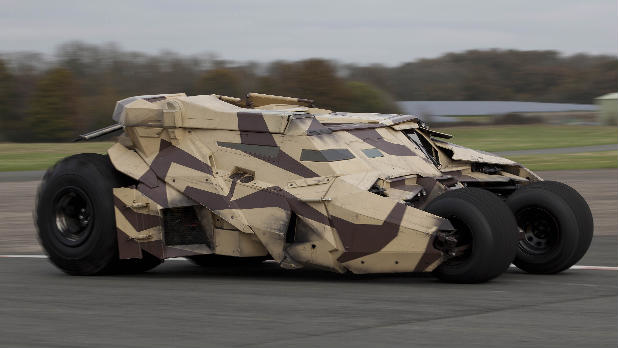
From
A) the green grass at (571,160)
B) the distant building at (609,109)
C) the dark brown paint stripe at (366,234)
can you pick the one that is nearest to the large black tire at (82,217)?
the dark brown paint stripe at (366,234)

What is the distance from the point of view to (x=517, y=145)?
182ft

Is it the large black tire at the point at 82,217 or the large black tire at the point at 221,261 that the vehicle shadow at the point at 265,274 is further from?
the large black tire at the point at 82,217

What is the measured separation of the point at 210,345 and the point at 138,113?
17.6ft

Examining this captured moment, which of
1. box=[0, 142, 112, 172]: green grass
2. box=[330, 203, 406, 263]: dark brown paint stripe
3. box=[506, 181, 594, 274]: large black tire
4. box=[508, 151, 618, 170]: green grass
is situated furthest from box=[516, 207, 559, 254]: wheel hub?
box=[0, 142, 112, 172]: green grass

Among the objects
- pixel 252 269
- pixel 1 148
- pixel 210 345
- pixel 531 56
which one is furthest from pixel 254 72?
pixel 210 345

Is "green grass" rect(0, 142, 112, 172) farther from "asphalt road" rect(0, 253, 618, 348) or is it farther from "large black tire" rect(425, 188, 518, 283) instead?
"large black tire" rect(425, 188, 518, 283)

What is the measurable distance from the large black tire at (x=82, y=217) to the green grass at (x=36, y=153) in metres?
31.1

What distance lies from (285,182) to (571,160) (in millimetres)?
31339

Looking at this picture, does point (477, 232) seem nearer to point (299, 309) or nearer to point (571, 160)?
point (299, 309)

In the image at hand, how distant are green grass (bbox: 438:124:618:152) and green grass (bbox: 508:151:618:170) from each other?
6145 mm

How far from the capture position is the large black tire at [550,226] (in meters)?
11.7

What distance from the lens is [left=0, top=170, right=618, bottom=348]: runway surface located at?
812cm

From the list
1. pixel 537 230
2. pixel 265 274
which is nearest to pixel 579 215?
pixel 537 230

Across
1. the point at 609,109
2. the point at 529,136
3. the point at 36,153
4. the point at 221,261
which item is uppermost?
the point at 609,109
